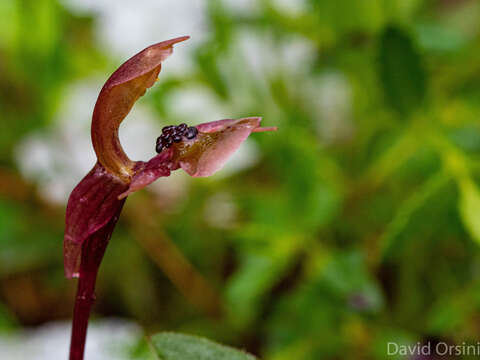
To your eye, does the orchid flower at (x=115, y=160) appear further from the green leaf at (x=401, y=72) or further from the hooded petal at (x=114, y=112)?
the green leaf at (x=401, y=72)

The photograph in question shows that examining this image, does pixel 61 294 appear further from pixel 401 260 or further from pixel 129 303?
pixel 401 260

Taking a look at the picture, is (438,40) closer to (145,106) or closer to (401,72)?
(401,72)

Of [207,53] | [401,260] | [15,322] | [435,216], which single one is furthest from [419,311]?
[15,322]

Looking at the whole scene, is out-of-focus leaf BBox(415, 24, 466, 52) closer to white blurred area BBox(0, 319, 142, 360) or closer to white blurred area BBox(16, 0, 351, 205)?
white blurred area BBox(16, 0, 351, 205)

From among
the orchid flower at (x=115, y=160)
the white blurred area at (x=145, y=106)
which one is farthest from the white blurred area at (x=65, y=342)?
the orchid flower at (x=115, y=160)

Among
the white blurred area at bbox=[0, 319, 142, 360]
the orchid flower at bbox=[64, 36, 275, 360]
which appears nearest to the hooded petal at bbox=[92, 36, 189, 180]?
the orchid flower at bbox=[64, 36, 275, 360]
